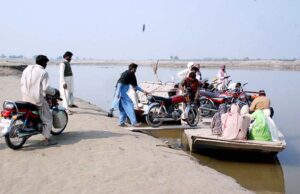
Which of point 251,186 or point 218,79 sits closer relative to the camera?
point 251,186

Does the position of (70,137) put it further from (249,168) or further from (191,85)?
(191,85)

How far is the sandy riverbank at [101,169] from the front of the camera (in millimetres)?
5348

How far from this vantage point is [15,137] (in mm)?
6684

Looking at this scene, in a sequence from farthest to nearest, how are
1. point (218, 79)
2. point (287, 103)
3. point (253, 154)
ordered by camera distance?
point (287, 103)
point (218, 79)
point (253, 154)

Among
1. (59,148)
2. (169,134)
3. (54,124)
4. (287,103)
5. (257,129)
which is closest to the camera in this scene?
(59,148)

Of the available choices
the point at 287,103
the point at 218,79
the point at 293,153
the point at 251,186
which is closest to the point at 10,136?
the point at 251,186

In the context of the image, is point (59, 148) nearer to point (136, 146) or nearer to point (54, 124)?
point (54, 124)

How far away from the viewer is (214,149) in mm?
9125

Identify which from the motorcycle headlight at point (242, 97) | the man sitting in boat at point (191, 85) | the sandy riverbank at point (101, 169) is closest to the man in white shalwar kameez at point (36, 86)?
the sandy riverbank at point (101, 169)

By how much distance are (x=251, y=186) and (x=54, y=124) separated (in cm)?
402

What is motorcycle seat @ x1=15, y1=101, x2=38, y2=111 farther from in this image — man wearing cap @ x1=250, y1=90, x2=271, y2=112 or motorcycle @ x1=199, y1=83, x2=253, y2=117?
motorcycle @ x1=199, y1=83, x2=253, y2=117

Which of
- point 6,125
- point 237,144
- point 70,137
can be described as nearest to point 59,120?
point 70,137

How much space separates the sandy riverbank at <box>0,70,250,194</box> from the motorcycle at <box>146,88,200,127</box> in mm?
2690

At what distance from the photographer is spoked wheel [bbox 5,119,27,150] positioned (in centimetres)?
653
